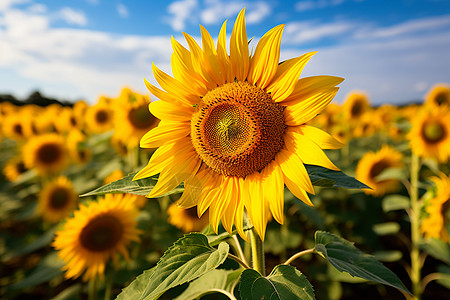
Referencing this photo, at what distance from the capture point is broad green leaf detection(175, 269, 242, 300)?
147 cm

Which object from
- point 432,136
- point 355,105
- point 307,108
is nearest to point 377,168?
point 432,136

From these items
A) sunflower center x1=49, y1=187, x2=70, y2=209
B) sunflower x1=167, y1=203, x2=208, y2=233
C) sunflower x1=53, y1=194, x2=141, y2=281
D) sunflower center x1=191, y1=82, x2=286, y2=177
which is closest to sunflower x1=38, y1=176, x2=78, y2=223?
sunflower center x1=49, y1=187, x2=70, y2=209

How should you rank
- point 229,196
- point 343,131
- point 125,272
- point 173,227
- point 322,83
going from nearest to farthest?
1. point 322,83
2. point 229,196
3. point 125,272
4. point 173,227
5. point 343,131

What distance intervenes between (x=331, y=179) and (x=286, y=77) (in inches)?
18.9

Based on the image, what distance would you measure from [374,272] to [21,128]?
9036 millimetres

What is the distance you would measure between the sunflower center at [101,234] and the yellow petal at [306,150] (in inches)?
74.5

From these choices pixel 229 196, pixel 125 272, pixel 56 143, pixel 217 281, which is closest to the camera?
pixel 229 196

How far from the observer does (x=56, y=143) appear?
580 centimetres

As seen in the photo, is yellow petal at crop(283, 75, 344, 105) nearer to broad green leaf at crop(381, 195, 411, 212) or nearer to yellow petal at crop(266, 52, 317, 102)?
yellow petal at crop(266, 52, 317, 102)

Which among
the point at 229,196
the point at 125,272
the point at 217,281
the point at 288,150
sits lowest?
the point at 125,272

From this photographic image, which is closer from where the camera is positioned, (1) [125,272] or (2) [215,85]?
(2) [215,85]

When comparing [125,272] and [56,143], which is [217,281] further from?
[56,143]

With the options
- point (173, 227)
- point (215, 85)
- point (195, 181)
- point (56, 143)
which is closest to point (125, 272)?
point (173, 227)

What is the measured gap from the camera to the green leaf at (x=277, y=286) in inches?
44.0
